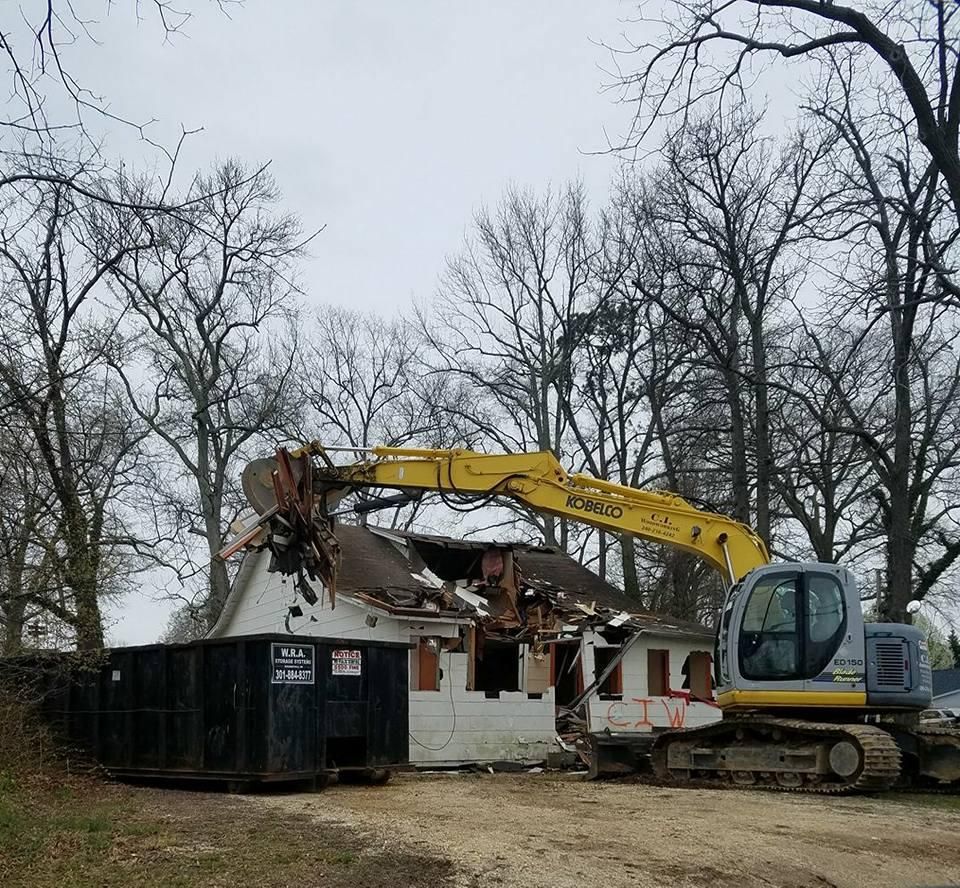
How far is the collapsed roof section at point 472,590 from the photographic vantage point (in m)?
23.1

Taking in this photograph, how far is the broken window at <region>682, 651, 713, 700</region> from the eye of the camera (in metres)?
27.6

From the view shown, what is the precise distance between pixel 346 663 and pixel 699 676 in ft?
46.8

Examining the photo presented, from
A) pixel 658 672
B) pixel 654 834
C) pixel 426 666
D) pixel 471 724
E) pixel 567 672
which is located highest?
pixel 426 666

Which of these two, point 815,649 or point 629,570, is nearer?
point 815,649

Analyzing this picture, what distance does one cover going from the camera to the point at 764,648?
16453 mm

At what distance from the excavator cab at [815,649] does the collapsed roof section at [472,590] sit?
735cm

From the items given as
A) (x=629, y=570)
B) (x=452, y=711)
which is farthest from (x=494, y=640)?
(x=629, y=570)

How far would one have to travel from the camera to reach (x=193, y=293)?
3309 centimetres

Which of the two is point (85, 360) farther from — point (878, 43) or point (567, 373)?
point (567, 373)

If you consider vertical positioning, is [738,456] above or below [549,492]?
above

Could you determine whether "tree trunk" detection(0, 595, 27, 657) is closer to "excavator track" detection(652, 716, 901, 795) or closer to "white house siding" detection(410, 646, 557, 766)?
"white house siding" detection(410, 646, 557, 766)

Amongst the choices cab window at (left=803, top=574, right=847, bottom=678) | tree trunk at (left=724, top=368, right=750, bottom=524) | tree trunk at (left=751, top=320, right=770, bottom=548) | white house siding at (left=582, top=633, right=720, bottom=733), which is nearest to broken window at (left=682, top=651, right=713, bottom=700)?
white house siding at (left=582, top=633, right=720, bottom=733)

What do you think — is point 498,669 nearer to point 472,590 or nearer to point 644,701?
point 472,590

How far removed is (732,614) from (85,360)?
9.61 m
